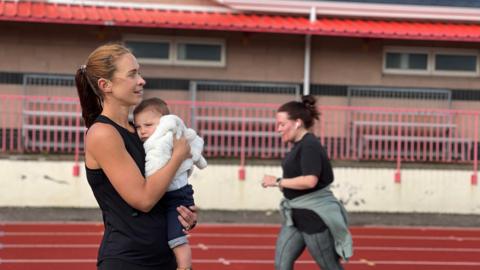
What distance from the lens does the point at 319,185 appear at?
21.4ft

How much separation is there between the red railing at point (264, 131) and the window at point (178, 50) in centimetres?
253

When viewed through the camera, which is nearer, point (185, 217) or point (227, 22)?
point (185, 217)

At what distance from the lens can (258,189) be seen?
50.8ft

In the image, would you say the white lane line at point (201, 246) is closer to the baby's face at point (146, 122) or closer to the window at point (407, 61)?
the baby's face at point (146, 122)

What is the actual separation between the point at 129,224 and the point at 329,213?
116 inches

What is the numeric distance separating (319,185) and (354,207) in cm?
927

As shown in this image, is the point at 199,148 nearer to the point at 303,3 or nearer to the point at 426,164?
the point at 426,164

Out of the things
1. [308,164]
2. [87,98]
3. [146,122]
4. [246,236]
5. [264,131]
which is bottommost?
[246,236]

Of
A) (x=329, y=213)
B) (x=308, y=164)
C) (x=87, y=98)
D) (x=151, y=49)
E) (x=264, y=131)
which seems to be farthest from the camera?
(x=151, y=49)

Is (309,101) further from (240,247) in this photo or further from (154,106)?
(240,247)

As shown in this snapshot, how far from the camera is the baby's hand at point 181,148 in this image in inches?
146

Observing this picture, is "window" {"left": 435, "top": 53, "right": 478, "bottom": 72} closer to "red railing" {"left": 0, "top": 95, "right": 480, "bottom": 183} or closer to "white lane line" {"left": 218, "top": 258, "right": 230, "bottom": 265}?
"red railing" {"left": 0, "top": 95, "right": 480, "bottom": 183}

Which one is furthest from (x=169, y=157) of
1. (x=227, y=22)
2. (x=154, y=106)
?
(x=227, y=22)

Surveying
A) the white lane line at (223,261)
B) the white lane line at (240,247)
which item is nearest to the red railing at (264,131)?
the white lane line at (240,247)
